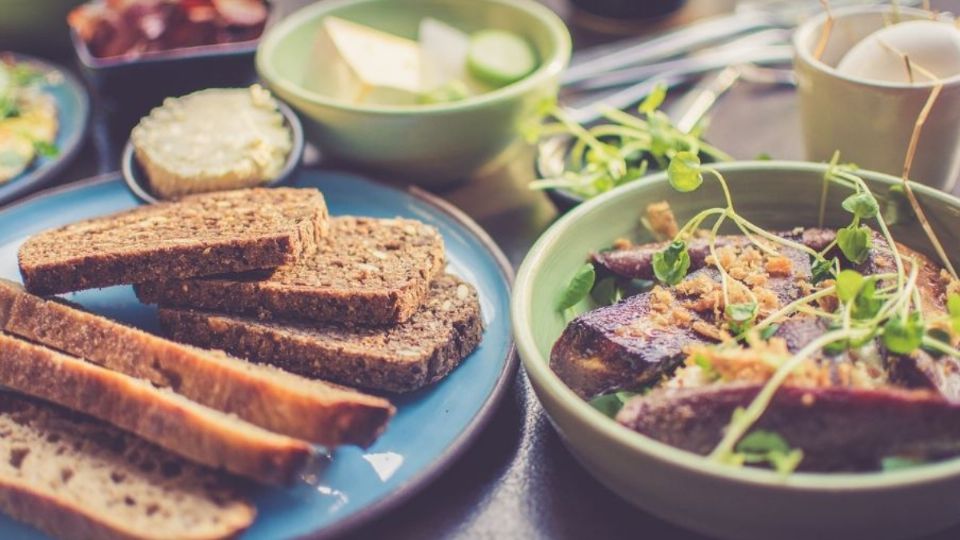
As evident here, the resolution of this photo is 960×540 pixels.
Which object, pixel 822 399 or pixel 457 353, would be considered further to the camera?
pixel 457 353

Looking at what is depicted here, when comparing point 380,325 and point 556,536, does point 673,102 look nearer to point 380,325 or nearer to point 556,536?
point 380,325

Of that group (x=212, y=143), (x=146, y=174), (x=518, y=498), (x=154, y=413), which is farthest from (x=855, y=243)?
(x=146, y=174)

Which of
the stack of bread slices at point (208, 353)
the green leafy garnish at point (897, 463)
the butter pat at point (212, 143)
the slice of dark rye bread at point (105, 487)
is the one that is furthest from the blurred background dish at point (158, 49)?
the green leafy garnish at point (897, 463)

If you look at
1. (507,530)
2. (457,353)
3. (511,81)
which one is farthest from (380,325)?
(511,81)

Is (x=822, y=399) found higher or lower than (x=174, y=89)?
higher

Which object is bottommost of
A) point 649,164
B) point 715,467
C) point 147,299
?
point 147,299

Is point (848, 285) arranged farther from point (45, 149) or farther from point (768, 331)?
point (45, 149)

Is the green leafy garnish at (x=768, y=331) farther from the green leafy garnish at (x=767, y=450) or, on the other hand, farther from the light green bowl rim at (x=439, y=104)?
the light green bowl rim at (x=439, y=104)
